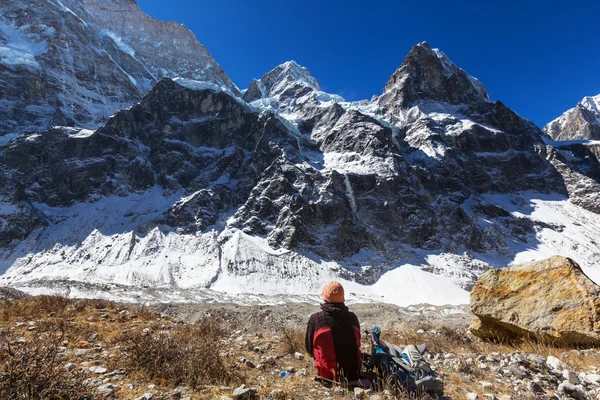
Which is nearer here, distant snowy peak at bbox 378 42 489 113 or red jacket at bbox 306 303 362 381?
red jacket at bbox 306 303 362 381

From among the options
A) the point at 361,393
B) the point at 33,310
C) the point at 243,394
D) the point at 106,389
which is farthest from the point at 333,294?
the point at 33,310

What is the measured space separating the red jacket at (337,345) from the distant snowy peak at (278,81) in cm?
16306

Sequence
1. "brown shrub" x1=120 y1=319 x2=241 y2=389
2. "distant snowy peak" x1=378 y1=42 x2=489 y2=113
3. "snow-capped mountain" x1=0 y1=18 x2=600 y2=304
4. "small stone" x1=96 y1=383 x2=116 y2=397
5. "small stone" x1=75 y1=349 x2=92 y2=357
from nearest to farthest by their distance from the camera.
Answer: "small stone" x1=96 y1=383 x2=116 y2=397 < "brown shrub" x1=120 y1=319 x2=241 y2=389 < "small stone" x1=75 y1=349 x2=92 y2=357 < "snow-capped mountain" x1=0 y1=18 x2=600 y2=304 < "distant snowy peak" x1=378 y1=42 x2=489 y2=113

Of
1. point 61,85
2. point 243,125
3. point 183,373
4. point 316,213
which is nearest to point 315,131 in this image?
point 243,125

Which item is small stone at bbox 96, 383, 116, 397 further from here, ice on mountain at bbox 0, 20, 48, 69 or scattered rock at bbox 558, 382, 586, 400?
ice on mountain at bbox 0, 20, 48, 69

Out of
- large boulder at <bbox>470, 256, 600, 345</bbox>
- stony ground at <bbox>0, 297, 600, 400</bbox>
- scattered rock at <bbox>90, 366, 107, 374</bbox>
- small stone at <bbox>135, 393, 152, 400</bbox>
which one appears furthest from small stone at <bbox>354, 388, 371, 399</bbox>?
large boulder at <bbox>470, 256, 600, 345</bbox>

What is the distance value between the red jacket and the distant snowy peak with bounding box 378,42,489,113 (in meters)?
134

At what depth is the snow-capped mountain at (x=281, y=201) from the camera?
58.8 m

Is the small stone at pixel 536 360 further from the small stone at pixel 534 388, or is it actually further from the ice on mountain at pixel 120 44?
the ice on mountain at pixel 120 44

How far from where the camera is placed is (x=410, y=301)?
50688mm

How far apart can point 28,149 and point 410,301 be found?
106840 mm

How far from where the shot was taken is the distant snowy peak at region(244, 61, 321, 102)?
168 meters

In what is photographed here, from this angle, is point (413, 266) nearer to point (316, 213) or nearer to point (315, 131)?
point (316, 213)

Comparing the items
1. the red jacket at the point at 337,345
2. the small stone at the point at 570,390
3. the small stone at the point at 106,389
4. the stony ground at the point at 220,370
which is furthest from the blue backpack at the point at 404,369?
the small stone at the point at 106,389
